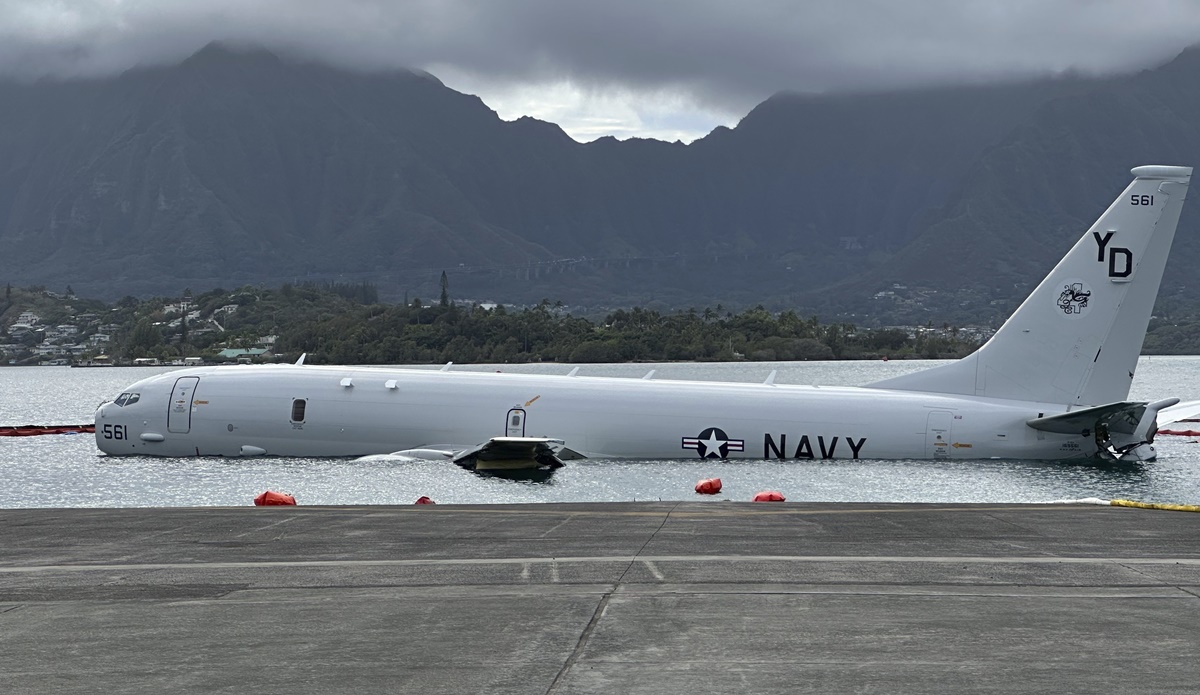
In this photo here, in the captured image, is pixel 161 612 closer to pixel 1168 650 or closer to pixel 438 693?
pixel 438 693

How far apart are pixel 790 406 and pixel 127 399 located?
2412 cm

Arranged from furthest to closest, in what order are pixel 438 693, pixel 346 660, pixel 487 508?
pixel 487 508
pixel 346 660
pixel 438 693

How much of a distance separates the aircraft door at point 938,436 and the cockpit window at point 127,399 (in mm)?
27972

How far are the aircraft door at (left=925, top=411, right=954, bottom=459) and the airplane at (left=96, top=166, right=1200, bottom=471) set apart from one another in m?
0.05

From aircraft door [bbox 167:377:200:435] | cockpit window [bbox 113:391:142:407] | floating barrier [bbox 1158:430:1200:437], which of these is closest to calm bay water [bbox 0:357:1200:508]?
aircraft door [bbox 167:377:200:435]

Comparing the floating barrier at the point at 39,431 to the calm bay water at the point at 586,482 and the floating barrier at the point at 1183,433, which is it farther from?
the floating barrier at the point at 1183,433

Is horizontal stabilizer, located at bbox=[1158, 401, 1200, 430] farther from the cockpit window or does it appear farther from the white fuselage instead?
the cockpit window

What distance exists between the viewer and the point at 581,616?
13258 millimetres

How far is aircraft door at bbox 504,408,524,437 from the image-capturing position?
4272 cm

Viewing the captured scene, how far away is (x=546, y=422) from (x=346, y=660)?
1233 inches

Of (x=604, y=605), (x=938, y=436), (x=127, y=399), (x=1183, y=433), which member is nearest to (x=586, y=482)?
(x=938, y=436)

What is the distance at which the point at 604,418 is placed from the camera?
42.7 meters

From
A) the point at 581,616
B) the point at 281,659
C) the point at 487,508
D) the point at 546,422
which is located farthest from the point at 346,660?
the point at 546,422

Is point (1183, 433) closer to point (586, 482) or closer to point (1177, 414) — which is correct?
point (1177, 414)
